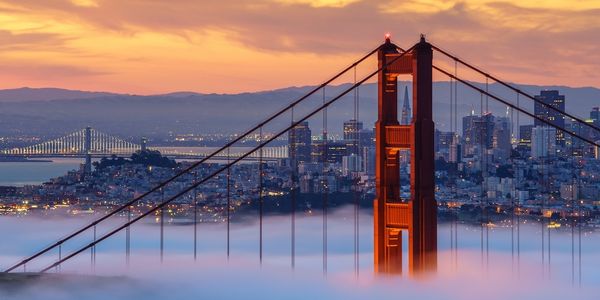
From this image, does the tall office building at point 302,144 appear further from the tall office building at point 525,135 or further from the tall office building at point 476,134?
the tall office building at point 525,135

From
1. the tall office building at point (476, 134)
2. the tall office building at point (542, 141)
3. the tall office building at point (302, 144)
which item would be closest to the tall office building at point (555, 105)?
the tall office building at point (542, 141)

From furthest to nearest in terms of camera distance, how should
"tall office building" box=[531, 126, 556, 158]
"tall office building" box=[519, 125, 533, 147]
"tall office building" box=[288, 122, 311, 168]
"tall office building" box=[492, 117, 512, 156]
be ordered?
"tall office building" box=[519, 125, 533, 147] → "tall office building" box=[492, 117, 512, 156] → "tall office building" box=[531, 126, 556, 158] → "tall office building" box=[288, 122, 311, 168]

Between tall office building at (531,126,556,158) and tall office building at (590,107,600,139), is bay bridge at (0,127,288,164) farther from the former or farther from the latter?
tall office building at (590,107,600,139)

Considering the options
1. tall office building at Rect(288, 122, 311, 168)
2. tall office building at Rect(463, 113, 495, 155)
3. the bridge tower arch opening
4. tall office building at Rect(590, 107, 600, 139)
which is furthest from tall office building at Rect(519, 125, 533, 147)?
the bridge tower arch opening

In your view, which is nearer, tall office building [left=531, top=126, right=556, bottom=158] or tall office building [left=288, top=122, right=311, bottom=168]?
tall office building [left=288, top=122, right=311, bottom=168]

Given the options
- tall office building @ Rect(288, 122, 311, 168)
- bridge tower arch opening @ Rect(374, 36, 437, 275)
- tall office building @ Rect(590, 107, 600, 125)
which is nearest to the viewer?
bridge tower arch opening @ Rect(374, 36, 437, 275)

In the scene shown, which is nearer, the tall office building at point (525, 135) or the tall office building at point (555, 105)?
the tall office building at point (555, 105)

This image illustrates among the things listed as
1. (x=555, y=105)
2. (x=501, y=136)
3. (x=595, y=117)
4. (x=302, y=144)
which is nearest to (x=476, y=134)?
(x=501, y=136)
